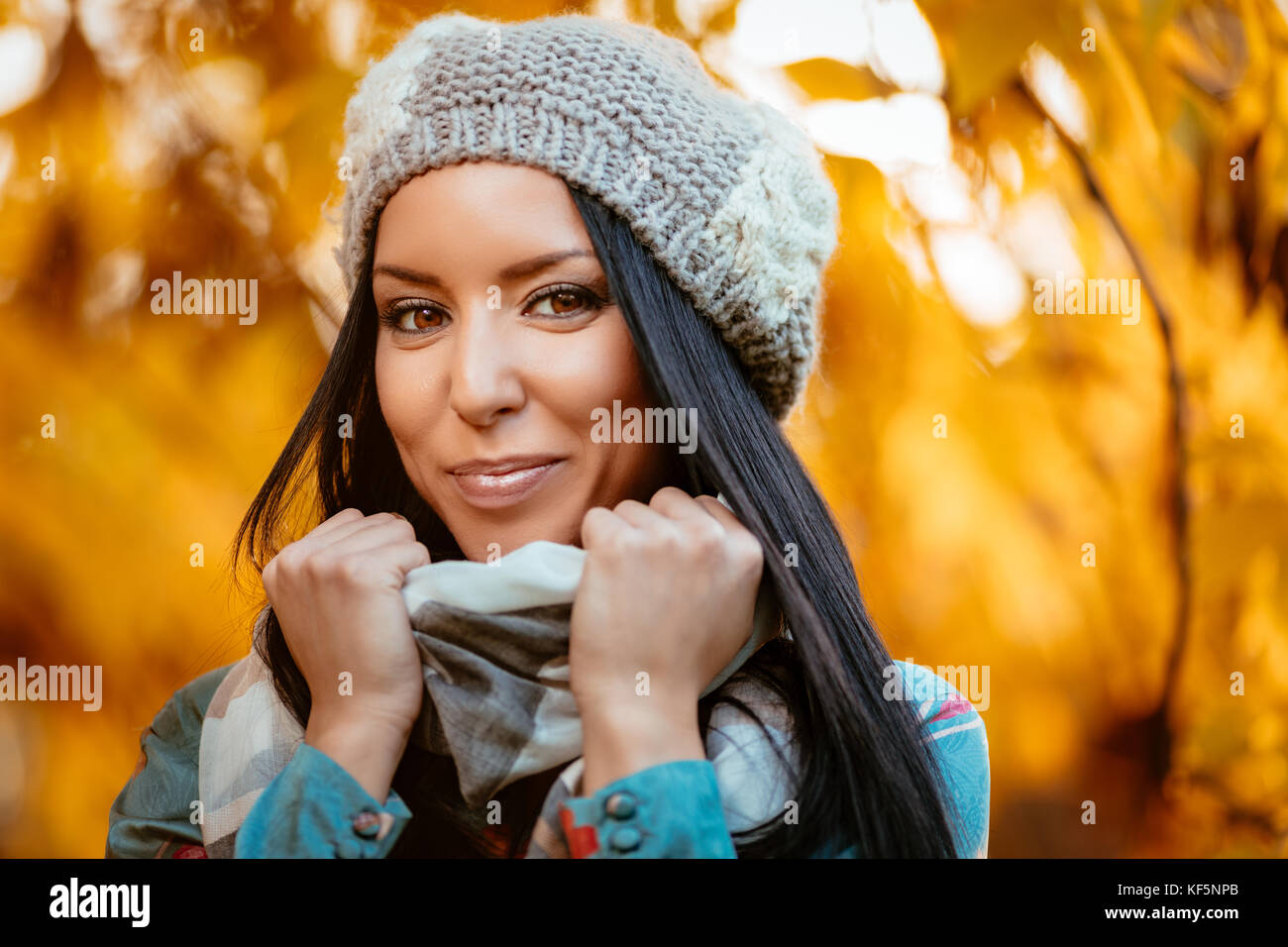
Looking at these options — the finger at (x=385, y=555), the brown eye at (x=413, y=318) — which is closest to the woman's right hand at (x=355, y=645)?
the finger at (x=385, y=555)

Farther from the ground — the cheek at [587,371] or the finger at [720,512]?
the cheek at [587,371]

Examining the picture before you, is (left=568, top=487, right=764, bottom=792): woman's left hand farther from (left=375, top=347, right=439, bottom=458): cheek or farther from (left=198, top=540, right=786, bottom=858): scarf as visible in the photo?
(left=375, top=347, right=439, bottom=458): cheek

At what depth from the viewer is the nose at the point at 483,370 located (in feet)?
2.88

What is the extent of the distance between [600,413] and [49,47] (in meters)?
0.99

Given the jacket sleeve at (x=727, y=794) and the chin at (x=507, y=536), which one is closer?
the jacket sleeve at (x=727, y=794)

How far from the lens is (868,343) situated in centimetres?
142

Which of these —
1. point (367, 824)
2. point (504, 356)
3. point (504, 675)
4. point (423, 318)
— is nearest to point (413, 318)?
point (423, 318)

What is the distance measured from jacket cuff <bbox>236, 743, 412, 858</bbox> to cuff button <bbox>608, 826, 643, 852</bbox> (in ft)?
0.58

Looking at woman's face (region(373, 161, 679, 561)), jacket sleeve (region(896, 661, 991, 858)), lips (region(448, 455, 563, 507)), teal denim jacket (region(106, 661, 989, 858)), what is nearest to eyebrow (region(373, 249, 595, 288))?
woman's face (region(373, 161, 679, 561))

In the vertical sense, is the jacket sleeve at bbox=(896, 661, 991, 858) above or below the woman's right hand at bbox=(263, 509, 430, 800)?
below

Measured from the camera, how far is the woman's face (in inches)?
34.9

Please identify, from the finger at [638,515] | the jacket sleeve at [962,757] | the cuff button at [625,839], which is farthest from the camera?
the jacket sleeve at [962,757]

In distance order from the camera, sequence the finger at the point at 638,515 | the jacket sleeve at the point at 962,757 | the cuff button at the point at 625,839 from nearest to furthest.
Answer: the cuff button at the point at 625,839 → the finger at the point at 638,515 → the jacket sleeve at the point at 962,757

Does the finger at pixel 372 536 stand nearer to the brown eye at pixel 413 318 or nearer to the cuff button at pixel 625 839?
the brown eye at pixel 413 318
